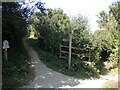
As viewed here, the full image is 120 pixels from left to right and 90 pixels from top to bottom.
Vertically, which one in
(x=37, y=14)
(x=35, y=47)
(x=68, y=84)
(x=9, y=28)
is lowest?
(x=68, y=84)

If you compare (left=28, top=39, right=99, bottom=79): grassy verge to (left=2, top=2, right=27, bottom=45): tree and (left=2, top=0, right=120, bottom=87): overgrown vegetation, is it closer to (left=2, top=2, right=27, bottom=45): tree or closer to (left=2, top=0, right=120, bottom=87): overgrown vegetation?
(left=2, top=0, right=120, bottom=87): overgrown vegetation

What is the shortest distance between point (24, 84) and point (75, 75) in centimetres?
284

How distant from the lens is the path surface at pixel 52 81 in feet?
17.3

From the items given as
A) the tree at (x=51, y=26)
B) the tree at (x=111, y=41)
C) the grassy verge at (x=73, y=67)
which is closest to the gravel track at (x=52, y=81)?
the grassy verge at (x=73, y=67)

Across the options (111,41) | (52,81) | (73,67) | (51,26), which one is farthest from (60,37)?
(52,81)

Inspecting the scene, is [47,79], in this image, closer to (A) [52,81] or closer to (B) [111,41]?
(A) [52,81]

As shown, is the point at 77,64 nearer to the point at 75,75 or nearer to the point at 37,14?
the point at 75,75

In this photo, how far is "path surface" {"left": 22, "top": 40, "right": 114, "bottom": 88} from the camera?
208 inches

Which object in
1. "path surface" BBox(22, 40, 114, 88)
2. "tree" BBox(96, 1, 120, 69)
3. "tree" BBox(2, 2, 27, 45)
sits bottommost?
"path surface" BBox(22, 40, 114, 88)

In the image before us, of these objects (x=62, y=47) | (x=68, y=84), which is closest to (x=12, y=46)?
(x=62, y=47)

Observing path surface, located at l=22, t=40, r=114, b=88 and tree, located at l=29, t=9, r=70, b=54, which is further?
tree, located at l=29, t=9, r=70, b=54

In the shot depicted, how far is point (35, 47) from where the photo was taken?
1092 cm

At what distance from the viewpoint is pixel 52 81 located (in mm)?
5711

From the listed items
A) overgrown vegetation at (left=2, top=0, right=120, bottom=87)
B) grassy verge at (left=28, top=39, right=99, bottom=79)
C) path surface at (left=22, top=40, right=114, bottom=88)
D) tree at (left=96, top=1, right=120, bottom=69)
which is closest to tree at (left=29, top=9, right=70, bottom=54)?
overgrown vegetation at (left=2, top=0, right=120, bottom=87)
